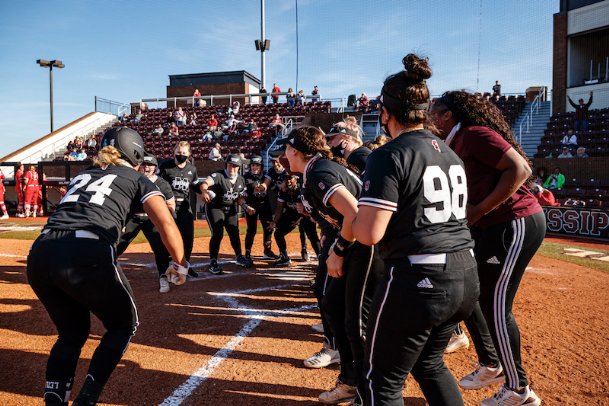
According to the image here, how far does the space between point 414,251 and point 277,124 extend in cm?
2242

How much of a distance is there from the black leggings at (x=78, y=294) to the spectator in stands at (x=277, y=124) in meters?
21.1

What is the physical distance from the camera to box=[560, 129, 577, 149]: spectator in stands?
17.9 metres

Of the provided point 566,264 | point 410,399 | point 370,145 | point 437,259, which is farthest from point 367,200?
point 566,264

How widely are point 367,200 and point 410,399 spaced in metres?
2.01

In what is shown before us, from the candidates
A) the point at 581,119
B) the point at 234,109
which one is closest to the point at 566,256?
the point at 581,119

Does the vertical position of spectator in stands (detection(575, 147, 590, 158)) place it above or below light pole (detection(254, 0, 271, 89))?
below

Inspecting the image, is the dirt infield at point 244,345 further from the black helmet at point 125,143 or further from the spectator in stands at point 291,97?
the spectator in stands at point 291,97

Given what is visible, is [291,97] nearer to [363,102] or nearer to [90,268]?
[363,102]

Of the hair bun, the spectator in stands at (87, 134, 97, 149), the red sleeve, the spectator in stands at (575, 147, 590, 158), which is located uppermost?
the spectator in stands at (87, 134, 97, 149)

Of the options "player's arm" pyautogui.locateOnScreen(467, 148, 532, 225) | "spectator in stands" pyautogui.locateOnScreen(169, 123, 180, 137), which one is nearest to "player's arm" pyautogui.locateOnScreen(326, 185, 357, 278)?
"player's arm" pyautogui.locateOnScreen(467, 148, 532, 225)

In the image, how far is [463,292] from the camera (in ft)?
6.98

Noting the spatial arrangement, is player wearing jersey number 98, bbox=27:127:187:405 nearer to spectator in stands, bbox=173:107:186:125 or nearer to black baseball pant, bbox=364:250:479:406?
black baseball pant, bbox=364:250:479:406

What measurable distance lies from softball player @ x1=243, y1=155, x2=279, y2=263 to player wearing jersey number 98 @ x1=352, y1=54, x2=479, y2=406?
638cm

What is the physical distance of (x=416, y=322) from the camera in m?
2.00
